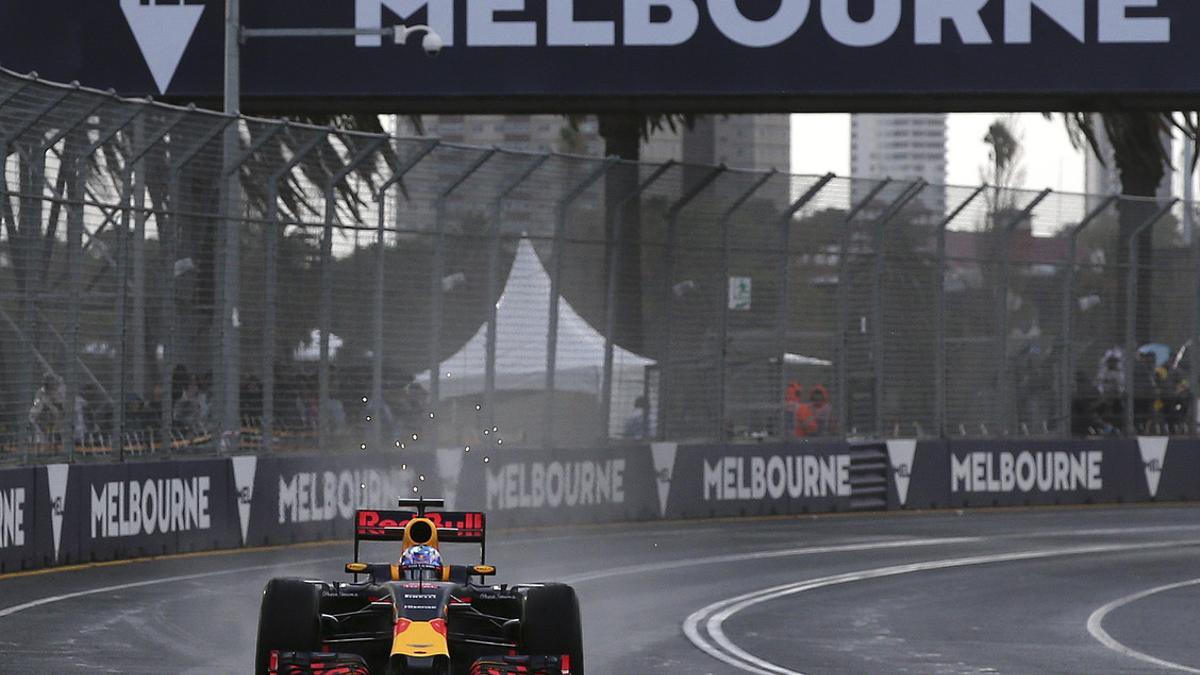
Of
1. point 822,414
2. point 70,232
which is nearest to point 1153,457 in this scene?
point 822,414

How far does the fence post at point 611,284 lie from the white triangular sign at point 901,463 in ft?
14.2

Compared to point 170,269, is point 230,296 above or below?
below

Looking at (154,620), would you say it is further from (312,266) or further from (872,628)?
(312,266)

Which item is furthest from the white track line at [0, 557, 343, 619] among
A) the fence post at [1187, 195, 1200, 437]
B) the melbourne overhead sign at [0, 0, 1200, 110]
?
→ the fence post at [1187, 195, 1200, 437]

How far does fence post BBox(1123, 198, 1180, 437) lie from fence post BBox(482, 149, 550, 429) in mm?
9665

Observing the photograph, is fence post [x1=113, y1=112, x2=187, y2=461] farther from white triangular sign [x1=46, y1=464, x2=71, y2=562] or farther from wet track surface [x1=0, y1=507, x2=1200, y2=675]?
wet track surface [x1=0, y1=507, x2=1200, y2=675]

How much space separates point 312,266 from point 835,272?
25.3 feet

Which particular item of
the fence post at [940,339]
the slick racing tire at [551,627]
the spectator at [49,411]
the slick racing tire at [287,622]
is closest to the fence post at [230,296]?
the spectator at [49,411]

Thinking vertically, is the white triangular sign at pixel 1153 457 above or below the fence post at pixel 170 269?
below

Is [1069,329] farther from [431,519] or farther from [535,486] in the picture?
[431,519]

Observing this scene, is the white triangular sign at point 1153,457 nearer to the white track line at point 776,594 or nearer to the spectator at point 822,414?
the spectator at point 822,414

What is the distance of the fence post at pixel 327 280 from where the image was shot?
21812 millimetres

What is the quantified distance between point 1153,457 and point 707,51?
327 inches

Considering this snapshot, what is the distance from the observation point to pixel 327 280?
866 inches
